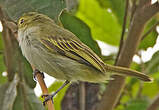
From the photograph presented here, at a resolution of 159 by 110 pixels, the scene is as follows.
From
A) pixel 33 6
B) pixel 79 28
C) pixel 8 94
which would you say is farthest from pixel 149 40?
pixel 8 94

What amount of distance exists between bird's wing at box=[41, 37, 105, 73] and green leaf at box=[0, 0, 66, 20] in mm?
306

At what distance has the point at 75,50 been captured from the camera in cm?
215

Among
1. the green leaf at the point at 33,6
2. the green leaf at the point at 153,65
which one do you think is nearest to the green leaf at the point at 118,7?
the green leaf at the point at 153,65

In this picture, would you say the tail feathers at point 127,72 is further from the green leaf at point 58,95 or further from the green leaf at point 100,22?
the green leaf at point 100,22

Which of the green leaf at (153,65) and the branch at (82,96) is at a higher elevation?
A: the green leaf at (153,65)

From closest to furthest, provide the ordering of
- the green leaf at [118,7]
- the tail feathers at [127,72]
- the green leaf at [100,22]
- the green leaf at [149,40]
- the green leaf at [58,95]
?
the tail feathers at [127,72] < the green leaf at [149,40] < the green leaf at [58,95] < the green leaf at [118,7] < the green leaf at [100,22]

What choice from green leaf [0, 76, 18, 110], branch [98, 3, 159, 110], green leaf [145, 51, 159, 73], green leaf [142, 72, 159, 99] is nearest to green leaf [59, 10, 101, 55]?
branch [98, 3, 159, 110]

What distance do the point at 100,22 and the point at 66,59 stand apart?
3.33ft

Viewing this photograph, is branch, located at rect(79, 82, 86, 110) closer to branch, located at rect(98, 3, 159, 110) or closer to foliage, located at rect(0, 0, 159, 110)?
foliage, located at rect(0, 0, 159, 110)

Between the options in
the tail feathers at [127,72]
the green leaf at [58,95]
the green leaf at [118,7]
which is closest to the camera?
the tail feathers at [127,72]

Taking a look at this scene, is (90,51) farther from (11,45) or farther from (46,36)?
(11,45)

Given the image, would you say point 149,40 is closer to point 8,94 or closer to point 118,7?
point 118,7

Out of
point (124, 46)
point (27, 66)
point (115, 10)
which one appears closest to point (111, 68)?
point (124, 46)

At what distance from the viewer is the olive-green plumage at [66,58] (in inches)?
84.0
